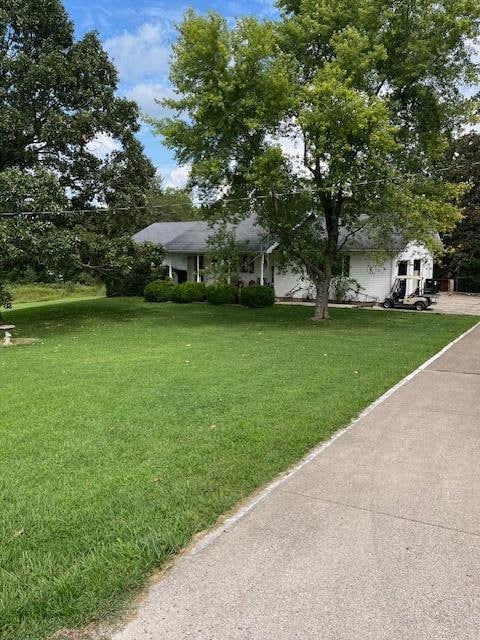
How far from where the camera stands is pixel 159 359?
375 inches

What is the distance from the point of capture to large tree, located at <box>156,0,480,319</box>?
13531mm

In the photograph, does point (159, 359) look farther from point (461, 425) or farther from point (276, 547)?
point (276, 547)

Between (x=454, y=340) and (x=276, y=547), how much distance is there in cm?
1045

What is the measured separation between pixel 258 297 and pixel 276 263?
221 cm

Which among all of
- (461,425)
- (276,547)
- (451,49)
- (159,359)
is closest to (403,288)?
(451,49)

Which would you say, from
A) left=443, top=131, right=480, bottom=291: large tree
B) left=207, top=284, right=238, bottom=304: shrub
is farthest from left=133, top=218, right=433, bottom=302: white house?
left=443, top=131, right=480, bottom=291: large tree

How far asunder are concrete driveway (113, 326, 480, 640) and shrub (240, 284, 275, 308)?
59.1 ft

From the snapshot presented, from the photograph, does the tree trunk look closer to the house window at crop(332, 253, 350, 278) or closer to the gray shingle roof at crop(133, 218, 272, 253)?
the house window at crop(332, 253, 350, 278)

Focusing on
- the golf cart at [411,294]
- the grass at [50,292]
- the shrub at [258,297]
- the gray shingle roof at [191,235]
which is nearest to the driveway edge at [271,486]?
the shrub at [258,297]

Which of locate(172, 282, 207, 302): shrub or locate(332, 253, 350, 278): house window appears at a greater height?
locate(332, 253, 350, 278): house window

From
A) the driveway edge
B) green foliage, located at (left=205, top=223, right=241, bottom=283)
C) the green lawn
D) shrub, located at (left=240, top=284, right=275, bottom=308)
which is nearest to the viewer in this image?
the green lawn

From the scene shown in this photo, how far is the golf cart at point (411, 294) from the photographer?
2203 centimetres

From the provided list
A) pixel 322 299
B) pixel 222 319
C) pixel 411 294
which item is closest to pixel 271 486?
pixel 322 299

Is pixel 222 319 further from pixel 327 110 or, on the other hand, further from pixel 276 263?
pixel 327 110
